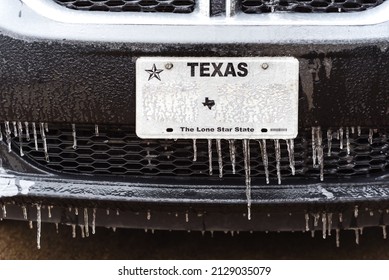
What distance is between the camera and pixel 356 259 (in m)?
2.99

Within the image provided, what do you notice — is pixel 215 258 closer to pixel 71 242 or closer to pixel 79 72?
pixel 71 242

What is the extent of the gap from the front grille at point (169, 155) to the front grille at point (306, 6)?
0.36m

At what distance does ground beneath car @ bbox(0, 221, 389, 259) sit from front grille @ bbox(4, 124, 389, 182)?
21.8 inches

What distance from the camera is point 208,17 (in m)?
2.31

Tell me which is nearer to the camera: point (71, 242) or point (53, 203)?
point (53, 203)

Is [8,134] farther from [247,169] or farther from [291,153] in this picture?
[291,153]

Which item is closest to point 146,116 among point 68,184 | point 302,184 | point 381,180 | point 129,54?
point 129,54

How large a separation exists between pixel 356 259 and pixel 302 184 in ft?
2.10

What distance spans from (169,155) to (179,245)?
0.68 m

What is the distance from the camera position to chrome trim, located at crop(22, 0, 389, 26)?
7.60 feet

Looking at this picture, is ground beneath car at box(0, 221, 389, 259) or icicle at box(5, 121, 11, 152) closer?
icicle at box(5, 121, 11, 152)

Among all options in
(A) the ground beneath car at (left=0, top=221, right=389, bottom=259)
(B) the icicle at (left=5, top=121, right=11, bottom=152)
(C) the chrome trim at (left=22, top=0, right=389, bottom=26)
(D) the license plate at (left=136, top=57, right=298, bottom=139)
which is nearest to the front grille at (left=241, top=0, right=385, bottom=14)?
(C) the chrome trim at (left=22, top=0, right=389, bottom=26)

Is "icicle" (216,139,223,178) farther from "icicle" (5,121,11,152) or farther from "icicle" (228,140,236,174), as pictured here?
"icicle" (5,121,11,152)

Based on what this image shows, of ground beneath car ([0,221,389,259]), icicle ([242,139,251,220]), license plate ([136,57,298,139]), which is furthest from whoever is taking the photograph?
ground beneath car ([0,221,389,259])
